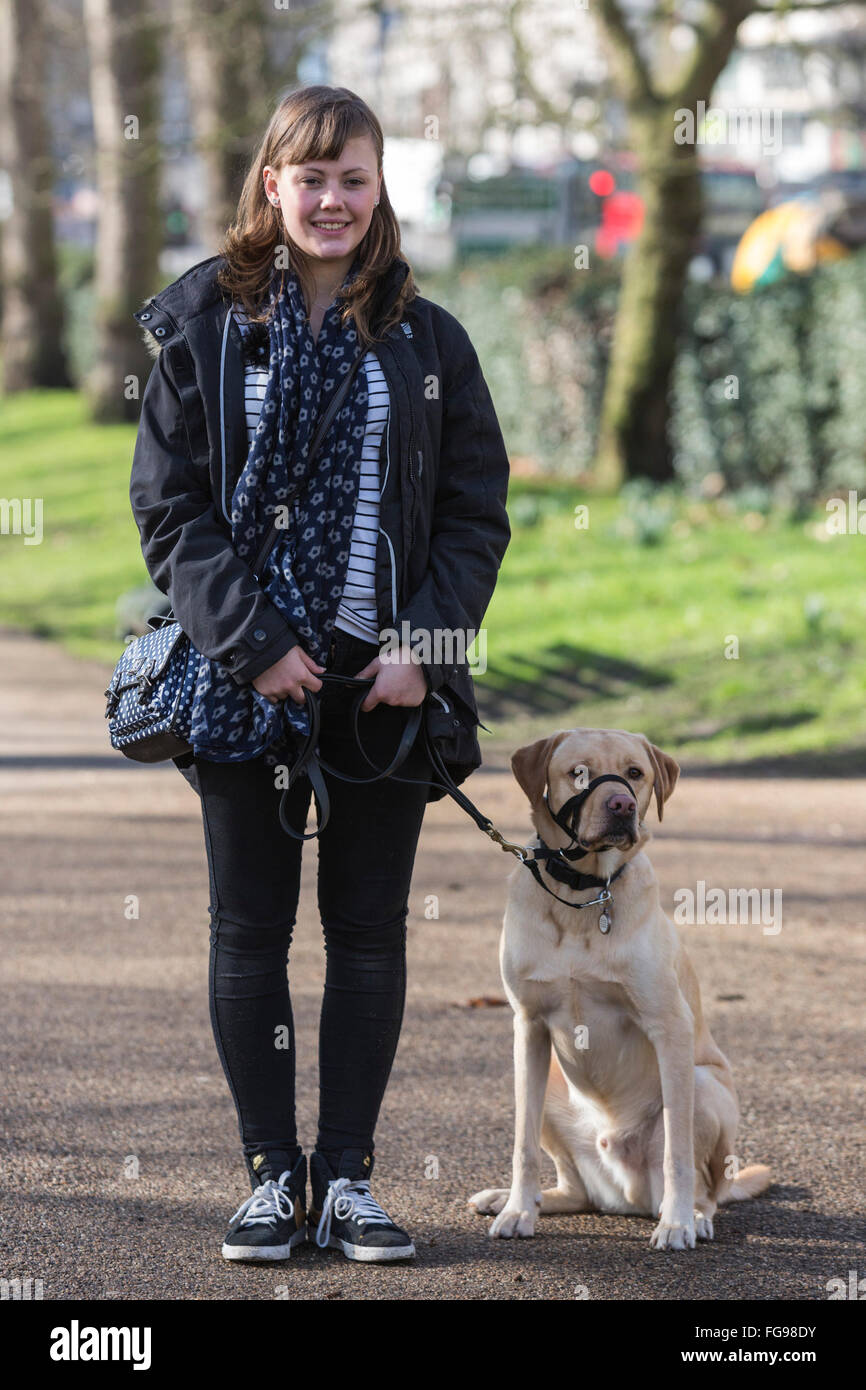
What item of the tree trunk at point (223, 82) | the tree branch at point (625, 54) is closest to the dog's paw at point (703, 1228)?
the tree branch at point (625, 54)

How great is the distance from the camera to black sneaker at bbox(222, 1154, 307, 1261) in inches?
135

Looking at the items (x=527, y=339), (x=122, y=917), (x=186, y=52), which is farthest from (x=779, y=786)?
(x=186, y=52)

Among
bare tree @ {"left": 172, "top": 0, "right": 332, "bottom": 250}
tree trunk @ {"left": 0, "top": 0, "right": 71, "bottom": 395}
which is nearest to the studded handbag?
bare tree @ {"left": 172, "top": 0, "right": 332, "bottom": 250}

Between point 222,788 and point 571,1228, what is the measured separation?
1.26m

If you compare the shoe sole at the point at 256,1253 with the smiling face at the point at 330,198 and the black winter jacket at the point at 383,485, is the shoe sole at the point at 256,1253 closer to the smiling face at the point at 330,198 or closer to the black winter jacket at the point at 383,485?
A: the black winter jacket at the point at 383,485

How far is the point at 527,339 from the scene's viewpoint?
15883 millimetres

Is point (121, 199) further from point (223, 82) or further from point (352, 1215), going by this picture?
point (352, 1215)

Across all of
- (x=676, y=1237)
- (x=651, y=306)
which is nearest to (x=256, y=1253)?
(x=676, y=1237)

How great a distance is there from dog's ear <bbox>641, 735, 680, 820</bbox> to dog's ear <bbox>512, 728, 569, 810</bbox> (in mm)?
205

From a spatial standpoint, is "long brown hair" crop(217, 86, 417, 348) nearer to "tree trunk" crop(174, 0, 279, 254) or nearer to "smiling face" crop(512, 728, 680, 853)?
"smiling face" crop(512, 728, 680, 853)

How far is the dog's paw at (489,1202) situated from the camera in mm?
3799

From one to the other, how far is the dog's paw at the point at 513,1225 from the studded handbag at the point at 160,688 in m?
1.20

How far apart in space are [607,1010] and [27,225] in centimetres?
2504
